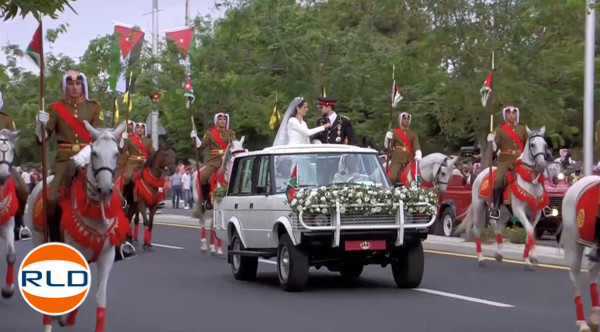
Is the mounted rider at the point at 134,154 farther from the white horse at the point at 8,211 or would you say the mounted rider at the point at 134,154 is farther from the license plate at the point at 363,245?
the license plate at the point at 363,245

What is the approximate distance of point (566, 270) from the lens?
778 inches

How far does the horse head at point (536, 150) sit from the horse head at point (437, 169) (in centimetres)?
890

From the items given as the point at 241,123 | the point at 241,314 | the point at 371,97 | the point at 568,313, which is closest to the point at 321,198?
the point at 241,314

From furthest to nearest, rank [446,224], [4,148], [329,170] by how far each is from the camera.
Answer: [446,224] < [329,170] < [4,148]

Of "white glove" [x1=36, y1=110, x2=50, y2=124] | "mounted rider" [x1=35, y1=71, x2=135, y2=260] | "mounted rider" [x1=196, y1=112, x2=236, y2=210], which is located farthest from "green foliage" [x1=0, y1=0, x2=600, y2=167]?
"white glove" [x1=36, y1=110, x2=50, y2=124]

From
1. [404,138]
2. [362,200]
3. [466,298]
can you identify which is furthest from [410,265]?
[404,138]

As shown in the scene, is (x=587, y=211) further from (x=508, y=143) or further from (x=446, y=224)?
(x=446, y=224)

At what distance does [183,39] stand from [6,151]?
27215mm

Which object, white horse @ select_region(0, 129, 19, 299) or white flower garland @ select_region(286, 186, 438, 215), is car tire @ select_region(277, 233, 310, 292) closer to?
white flower garland @ select_region(286, 186, 438, 215)

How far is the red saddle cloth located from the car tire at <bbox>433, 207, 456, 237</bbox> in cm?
1649

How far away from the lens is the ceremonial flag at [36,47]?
12984 mm

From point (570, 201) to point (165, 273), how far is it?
28.6 feet

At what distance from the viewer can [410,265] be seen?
16.8 meters

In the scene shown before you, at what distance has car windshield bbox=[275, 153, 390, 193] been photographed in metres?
17.1
